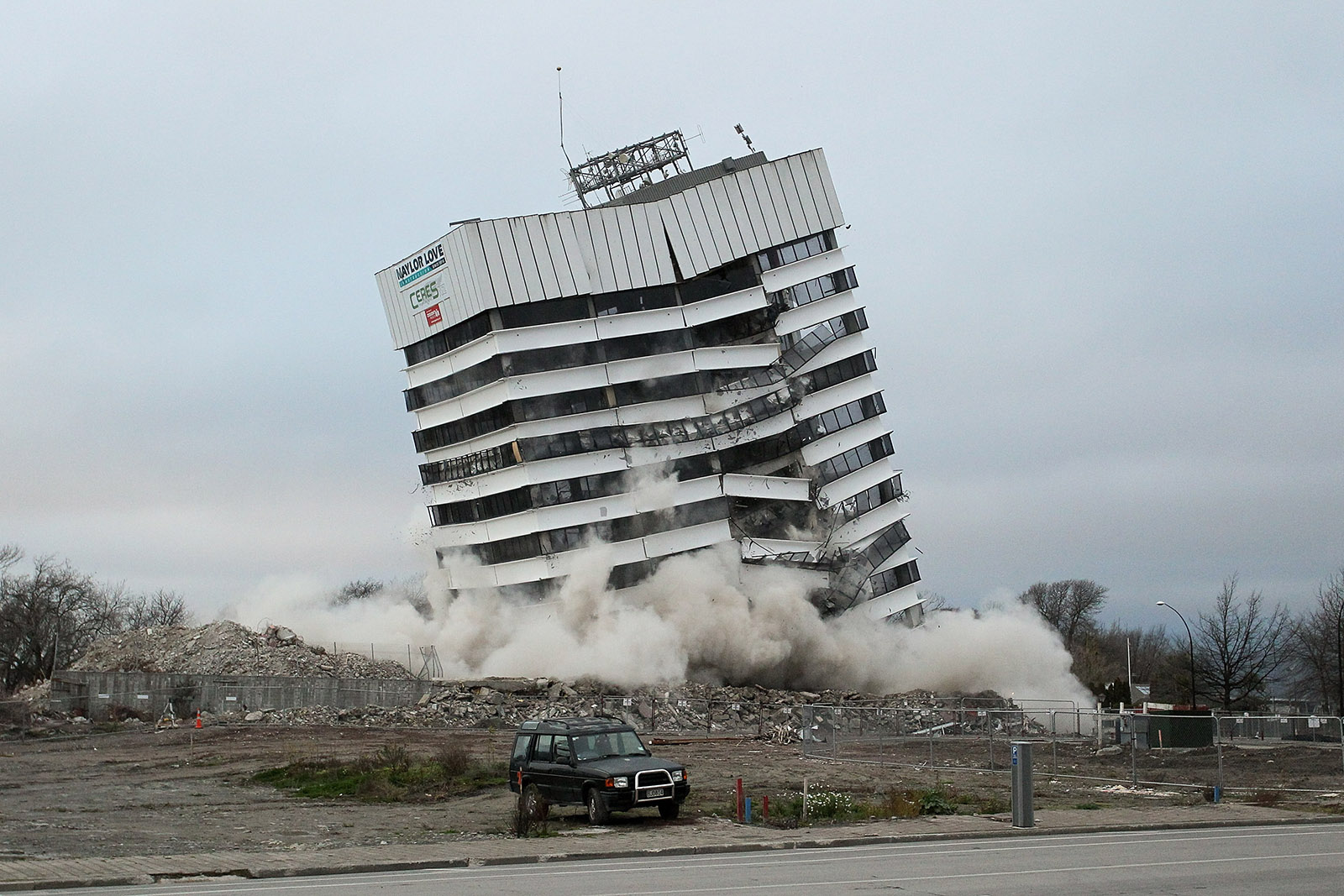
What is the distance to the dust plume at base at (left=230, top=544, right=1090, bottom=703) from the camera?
209 ft

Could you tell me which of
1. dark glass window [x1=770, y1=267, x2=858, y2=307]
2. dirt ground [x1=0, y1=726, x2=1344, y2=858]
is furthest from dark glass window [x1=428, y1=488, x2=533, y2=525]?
dark glass window [x1=770, y1=267, x2=858, y2=307]

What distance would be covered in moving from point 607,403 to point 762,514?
1077 cm

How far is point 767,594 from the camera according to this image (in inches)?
2657

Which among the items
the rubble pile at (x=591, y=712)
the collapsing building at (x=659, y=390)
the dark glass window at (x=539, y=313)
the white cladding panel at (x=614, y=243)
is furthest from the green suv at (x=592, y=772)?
the white cladding panel at (x=614, y=243)

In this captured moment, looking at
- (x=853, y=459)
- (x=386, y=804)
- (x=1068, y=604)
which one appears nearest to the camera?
(x=386, y=804)

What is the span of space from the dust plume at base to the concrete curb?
129 feet

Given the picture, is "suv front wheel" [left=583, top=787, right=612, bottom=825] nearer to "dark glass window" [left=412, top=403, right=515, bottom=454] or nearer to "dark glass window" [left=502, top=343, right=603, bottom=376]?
"dark glass window" [left=412, top=403, right=515, bottom=454]

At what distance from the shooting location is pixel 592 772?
24844 millimetres

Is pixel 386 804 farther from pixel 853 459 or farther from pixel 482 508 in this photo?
pixel 853 459

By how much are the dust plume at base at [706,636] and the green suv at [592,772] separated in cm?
3494

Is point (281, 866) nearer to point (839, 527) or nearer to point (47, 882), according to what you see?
point (47, 882)

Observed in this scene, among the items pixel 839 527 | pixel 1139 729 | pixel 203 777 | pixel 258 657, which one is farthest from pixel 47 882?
pixel 839 527

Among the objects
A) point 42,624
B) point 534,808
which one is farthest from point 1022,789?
point 42,624

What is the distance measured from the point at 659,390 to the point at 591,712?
760 inches
